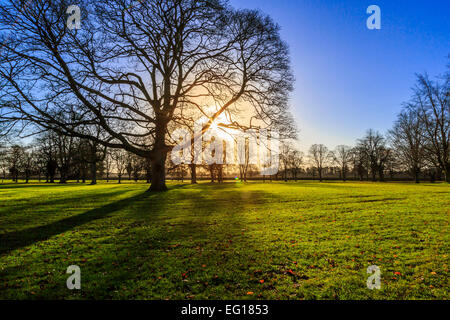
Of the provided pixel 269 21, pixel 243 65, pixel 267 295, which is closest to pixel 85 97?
pixel 243 65

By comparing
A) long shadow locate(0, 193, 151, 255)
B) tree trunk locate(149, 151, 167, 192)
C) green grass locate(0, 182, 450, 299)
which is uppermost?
tree trunk locate(149, 151, 167, 192)

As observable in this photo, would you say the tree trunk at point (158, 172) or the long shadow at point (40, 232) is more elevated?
the tree trunk at point (158, 172)

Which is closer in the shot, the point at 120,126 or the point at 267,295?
the point at 267,295

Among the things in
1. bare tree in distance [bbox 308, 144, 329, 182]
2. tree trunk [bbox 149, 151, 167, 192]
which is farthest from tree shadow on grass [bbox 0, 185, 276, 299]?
bare tree in distance [bbox 308, 144, 329, 182]

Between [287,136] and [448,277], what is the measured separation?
48.2 ft

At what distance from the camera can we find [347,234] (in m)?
7.33

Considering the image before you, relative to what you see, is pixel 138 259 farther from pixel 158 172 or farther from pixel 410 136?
pixel 410 136

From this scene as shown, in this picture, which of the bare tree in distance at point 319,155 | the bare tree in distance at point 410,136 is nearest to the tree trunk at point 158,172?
the bare tree in distance at point 410,136

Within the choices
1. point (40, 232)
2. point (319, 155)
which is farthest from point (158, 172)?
point (319, 155)

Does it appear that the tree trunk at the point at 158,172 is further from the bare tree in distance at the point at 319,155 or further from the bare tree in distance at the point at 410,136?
the bare tree in distance at the point at 319,155

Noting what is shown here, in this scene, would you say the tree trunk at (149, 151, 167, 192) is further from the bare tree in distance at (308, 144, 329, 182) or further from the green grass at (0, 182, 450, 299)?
the bare tree in distance at (308, 144, 329, 182)

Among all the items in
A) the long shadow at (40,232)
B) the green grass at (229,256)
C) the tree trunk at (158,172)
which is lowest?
the long shadow at (40,232)

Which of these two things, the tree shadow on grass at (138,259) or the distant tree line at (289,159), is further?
the distant tree line at (289,159)
